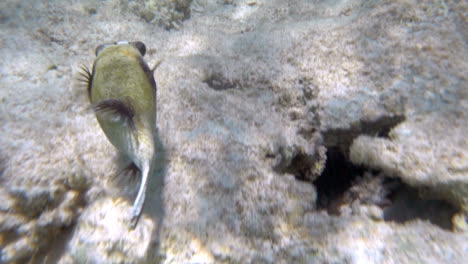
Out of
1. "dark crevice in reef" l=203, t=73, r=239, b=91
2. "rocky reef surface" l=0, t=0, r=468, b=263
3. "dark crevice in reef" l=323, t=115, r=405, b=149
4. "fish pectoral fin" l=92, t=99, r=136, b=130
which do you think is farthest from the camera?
"dark crevice in reef" l=203, t=73, r=239, b=91

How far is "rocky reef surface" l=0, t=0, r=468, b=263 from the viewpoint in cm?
129

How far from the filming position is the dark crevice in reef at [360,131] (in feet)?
5.52

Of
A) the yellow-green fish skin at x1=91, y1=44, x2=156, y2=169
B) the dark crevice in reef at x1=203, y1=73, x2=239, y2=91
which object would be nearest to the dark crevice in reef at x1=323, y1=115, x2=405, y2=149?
the dark crevice in reef at x1=203, y1=73, x2=239, y2=91

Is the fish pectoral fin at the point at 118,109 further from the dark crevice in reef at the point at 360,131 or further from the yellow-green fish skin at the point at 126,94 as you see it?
the dark crevice in reef at the point at 360,131

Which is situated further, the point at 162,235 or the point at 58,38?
the point at 58,38

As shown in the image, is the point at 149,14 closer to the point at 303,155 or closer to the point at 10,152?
the point at 10,152

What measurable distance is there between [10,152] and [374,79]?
253 centimetres

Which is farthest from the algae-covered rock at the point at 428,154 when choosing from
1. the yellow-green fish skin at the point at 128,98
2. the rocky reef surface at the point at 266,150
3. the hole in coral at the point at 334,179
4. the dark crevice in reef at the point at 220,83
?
the yellow-green fish skin at the point at 128,98

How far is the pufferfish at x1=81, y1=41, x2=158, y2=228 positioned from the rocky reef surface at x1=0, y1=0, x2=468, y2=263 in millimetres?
220

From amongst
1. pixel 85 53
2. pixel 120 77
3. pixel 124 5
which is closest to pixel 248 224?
pixel 120 77

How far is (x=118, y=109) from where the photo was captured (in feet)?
3.93

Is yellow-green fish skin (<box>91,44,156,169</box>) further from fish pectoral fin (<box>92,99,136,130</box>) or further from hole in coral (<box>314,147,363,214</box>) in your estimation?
hole in coral (<box>314,147,363,214</box>)

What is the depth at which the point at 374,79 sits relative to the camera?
1.89 meters

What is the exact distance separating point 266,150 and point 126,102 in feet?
2.98
